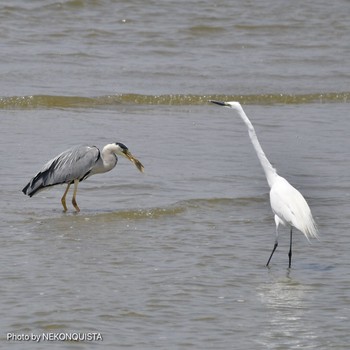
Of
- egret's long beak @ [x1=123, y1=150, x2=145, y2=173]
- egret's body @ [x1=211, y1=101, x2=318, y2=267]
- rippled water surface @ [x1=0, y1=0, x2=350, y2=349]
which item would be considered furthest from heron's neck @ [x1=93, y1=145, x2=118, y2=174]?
egret's body @ [x1=211, y1=101, x2=318, y2=267]

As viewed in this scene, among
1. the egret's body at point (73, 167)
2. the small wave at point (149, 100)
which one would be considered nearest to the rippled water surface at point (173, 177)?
the small wave at point (149, 100)

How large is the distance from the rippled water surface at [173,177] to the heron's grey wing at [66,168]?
240 mm

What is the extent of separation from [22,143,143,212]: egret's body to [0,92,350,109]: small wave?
4.37 m

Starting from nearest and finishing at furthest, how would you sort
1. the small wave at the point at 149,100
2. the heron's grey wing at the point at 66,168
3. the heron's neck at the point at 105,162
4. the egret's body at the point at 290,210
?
the egret's body at the point at 290,210 → the heron's grey wing at the point at 66,168 → the heron's neck at the point at 105,162 → the small wave at the point at 149,100

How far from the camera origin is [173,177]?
9883mm

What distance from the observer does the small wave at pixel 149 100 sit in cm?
1361

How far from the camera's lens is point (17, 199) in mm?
9023

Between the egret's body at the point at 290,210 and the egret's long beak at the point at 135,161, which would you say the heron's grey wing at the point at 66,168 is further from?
the egret's body at the point at 290,210

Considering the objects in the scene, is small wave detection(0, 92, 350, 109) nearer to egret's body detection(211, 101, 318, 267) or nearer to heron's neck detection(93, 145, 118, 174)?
heron's neck detection(93, 145, 118, 174)

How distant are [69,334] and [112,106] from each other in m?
8.62

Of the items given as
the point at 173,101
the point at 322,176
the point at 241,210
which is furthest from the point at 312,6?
the point at 241,210

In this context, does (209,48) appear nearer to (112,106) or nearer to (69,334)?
(112,106)

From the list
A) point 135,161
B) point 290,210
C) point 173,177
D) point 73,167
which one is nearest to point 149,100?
point 173,177

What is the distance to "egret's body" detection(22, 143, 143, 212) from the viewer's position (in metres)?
8.85
